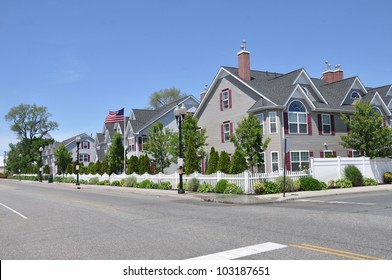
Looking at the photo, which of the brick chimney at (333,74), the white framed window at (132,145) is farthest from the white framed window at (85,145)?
the brick chimney at (333,74)

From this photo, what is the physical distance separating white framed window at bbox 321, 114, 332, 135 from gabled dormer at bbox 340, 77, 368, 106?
126 inches

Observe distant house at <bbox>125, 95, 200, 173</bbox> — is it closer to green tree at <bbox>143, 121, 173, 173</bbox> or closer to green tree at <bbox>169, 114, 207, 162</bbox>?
green tree at <bbox>143, 121, 173, 173</bbox>

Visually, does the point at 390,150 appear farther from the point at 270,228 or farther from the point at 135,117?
the point at 135,117

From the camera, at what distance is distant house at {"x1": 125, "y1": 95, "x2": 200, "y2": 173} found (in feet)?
162

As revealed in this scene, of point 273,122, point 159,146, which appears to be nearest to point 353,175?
point 273,122

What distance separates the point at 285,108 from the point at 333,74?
14.5 m

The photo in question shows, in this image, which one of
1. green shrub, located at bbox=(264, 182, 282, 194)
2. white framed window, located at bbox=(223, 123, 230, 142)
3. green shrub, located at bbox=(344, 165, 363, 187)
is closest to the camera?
green shrub, located at bbox=(264, 182, 282, 194)

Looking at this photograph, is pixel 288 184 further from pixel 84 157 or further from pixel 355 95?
pixel 84 157

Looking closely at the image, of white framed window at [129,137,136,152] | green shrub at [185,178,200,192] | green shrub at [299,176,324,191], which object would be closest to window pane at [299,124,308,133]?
green shrub at [299,176,324,191]

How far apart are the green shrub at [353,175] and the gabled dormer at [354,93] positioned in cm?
1134

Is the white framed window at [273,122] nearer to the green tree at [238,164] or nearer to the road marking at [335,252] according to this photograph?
the green tree at [238,164]

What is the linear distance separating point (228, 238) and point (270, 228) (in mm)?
1760

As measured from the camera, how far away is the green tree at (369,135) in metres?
27.1
